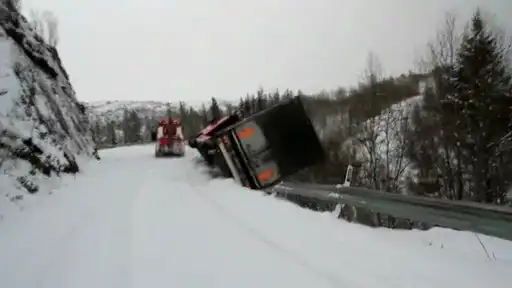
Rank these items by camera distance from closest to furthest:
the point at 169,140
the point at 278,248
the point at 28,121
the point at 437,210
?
1. the point at 437,210
2. the point at 278,248
3. the point at 28,121
4. the point at 169,140

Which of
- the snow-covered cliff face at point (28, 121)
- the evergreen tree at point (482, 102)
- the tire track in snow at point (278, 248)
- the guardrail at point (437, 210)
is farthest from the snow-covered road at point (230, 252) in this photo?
the evergreen tree at point (482, 102)

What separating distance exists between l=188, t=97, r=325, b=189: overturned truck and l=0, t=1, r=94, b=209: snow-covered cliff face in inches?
215

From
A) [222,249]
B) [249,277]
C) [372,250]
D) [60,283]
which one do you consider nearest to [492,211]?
[372,250]

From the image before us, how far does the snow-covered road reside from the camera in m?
4.71

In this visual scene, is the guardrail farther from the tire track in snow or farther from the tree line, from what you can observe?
the tree line

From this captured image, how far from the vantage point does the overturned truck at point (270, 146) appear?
14.0m

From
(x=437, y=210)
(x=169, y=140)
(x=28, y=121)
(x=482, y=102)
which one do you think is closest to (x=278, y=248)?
(x=437, y=210)

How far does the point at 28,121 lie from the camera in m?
13.9

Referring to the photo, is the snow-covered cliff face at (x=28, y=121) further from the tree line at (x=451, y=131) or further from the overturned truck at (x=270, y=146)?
the tree line at (x=451, y=131)

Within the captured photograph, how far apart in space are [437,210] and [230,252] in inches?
109

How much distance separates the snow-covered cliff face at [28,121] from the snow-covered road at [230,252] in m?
2.26

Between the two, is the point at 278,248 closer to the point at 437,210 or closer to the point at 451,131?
the point at 437,210

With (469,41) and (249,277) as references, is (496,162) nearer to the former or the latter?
(469,41)

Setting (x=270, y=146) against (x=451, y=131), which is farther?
(x=451, y=131)
